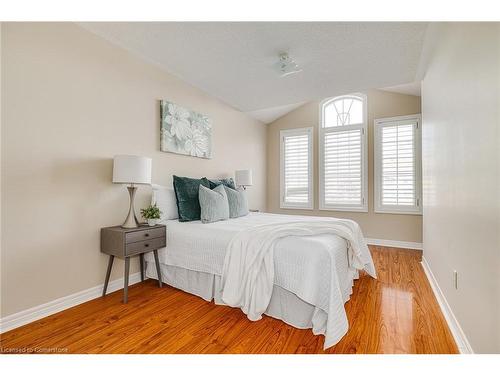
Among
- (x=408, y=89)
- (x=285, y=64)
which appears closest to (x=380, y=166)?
(x=408, y=89)

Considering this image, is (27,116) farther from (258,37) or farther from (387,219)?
(387,219)

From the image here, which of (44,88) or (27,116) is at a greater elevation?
(44,88)

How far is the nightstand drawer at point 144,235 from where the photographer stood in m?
2.24

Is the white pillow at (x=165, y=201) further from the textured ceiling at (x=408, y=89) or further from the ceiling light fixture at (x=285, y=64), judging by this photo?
the textured ceiling at (x=408, y=89)

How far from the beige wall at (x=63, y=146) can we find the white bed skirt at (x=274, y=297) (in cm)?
63

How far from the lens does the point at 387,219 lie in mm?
4504

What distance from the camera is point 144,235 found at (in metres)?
2.38

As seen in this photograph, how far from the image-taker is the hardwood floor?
1.62 meters

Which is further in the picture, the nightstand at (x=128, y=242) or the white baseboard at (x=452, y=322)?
the nightstand at (x=128, y=242)

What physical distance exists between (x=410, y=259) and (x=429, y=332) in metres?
2.14

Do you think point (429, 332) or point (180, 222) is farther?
point (180, 222)

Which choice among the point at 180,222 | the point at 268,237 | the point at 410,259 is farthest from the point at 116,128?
the point at 410,259

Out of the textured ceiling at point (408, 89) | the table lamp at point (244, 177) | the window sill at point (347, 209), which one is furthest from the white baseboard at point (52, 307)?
the textured ceiling at point (408, 89)
